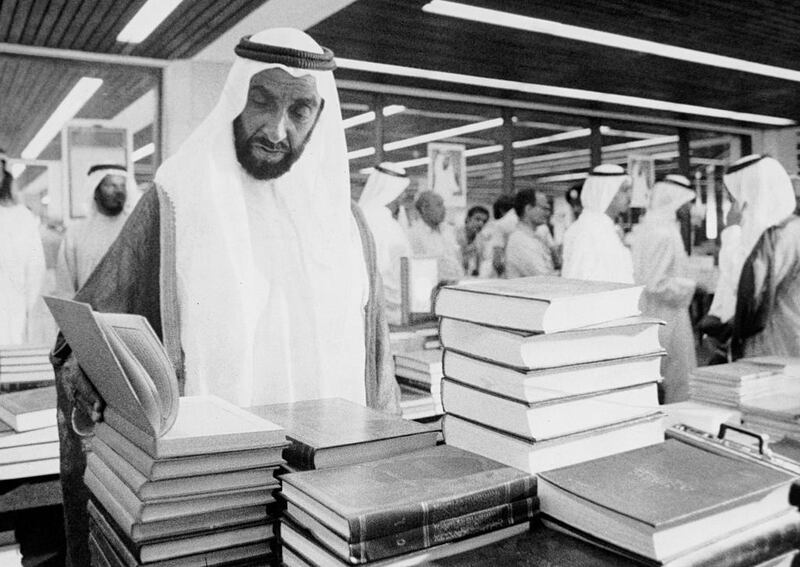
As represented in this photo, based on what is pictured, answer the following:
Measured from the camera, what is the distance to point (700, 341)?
5793 millimetres

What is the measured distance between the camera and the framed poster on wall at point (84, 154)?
19.0 feet

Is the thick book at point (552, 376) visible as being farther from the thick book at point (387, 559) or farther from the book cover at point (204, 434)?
the book cover at point (204, 434)

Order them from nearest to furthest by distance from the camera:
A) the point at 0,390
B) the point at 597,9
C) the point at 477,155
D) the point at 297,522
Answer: the point at 297,522 → the point at 0,390 → the point at 597,9 → the point at 477,155

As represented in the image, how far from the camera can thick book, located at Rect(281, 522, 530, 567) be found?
2.21ft

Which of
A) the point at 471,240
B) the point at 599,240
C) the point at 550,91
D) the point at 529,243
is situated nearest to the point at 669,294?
the point at 599,240

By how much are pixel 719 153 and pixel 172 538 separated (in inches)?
420

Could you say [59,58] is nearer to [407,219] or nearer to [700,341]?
[407,219]

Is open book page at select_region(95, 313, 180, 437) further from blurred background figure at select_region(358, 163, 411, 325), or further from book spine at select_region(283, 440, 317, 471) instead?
blurred background figure at select_region(358, 163, 411, 325)

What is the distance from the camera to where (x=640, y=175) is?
9.29 meters

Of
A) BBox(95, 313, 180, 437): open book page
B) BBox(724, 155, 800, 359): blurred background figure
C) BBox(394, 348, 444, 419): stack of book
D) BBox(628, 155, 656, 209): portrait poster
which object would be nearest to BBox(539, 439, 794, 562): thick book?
BBox(95, 313, 180, 437): open book page

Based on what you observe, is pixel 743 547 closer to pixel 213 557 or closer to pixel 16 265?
pixel 213 557

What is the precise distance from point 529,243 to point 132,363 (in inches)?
216

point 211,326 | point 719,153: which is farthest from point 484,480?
point 719,153

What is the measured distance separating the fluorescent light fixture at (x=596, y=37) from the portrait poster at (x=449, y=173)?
2.23 meters
